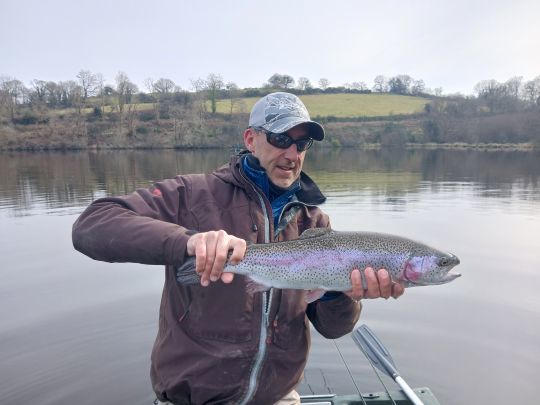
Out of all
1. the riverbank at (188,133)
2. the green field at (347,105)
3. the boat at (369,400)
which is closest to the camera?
the boat at (369,400)

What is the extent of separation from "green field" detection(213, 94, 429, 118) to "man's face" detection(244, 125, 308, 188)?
293 feet

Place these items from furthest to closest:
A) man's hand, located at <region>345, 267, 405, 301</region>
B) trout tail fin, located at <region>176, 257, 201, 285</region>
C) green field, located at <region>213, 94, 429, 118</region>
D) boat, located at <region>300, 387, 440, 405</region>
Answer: green field, located at <region>213, 94, 429, 118</region> → boat, located at <region>300, 387, 440, 405</region> → man's hand, located at <region>345, 267, 405, 301</region> → trout tail fin, located at <region>176, 257, 201, 285</region>

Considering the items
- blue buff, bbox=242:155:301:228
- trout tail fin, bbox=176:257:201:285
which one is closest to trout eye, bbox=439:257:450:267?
blue buff, bbox=242:155:301:228

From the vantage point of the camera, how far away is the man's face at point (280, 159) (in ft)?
11.7

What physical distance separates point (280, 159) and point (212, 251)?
1.34 meters

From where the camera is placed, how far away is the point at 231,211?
3.35m

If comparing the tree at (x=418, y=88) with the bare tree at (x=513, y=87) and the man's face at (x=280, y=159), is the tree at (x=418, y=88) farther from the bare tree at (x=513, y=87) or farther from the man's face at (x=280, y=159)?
the man's face at (x=280, y=159)

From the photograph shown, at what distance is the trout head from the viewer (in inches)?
132

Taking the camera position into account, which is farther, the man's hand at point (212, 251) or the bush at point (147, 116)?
the bush at point (147, 116)

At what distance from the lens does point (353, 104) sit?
101 meters

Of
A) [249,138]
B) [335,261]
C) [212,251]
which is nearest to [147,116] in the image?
[249,138]

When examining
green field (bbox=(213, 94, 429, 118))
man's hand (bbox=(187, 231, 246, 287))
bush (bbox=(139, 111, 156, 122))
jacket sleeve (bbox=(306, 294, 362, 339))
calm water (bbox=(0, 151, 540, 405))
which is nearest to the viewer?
man's hand (bbox=(187, 231, 246, 287))

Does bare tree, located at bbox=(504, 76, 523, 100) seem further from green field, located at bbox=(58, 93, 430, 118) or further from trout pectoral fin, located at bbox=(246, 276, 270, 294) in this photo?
trout pectoral fin, located at bbox=(246, 276, 270, 294)

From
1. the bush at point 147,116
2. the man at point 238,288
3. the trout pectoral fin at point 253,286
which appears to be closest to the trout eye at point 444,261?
the man at point 238,288
